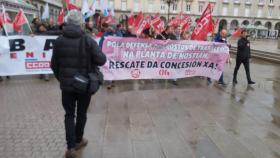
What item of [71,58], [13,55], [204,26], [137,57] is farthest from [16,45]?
[71,58]

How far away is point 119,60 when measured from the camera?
865 cm

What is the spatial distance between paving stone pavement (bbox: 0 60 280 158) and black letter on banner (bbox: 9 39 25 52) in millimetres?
992

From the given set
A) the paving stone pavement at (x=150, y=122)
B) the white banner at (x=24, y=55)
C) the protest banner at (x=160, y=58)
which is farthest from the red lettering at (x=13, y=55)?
the protest banner at (x=160, y=58)

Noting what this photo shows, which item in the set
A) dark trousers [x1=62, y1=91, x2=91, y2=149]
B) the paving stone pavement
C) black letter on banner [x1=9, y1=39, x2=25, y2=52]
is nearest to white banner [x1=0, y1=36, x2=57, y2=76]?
black letter on banner [x1=9, y1=39, x2=25, y2=52]

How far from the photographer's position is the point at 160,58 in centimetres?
899

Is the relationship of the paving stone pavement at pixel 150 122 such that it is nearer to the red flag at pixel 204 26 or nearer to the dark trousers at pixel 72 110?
the dark trousers at pixel 72 110

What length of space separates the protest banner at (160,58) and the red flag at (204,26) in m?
0.59

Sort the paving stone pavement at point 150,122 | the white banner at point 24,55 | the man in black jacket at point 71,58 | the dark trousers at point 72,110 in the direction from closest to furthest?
the man in black jacket at point 71,58, the dark trousers at point 72,110, the paving stone pavement at point 150,122, the white banner at point 24,55

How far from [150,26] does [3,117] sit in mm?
7182

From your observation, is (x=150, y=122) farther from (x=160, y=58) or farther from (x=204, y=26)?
(x=204, y=26)

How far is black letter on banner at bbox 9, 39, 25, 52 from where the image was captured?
9.25 meters

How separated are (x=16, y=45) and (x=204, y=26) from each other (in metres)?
5.63

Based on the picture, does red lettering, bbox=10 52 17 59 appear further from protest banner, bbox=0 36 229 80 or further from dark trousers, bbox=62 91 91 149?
dark trousers, bbox=62 91 91 149

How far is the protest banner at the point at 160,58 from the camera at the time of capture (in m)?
8.60
